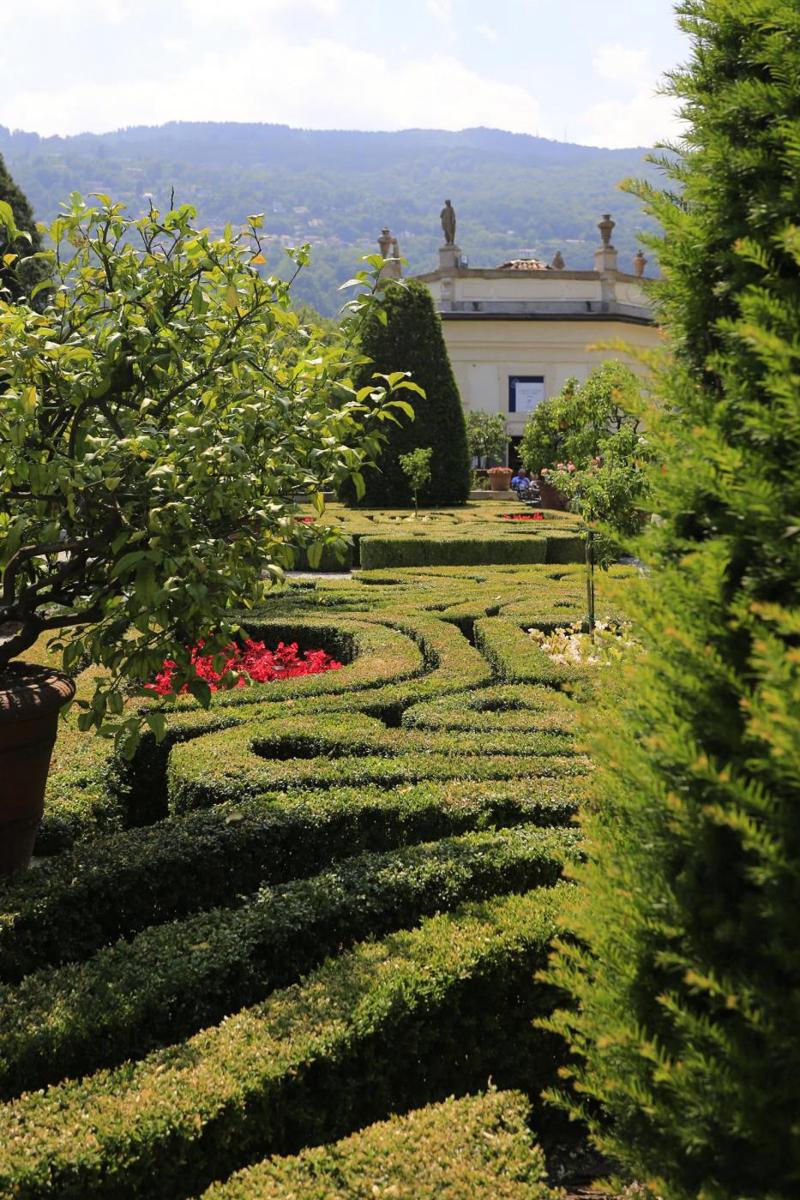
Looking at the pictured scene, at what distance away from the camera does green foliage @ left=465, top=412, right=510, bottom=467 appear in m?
37.8

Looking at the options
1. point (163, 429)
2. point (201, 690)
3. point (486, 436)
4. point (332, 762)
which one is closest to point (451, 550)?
point (332, 762)

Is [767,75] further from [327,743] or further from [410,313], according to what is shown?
[410,313]

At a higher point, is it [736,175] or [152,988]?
[736,175]

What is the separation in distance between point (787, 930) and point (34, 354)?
3.02 metres

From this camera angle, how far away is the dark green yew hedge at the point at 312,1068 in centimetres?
262

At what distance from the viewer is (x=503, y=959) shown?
3.38m

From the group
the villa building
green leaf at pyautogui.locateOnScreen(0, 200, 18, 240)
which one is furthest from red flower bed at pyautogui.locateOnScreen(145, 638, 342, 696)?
the villa building

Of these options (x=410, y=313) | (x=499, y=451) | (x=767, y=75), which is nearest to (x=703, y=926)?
(x=767, y=75)

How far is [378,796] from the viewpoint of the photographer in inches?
181

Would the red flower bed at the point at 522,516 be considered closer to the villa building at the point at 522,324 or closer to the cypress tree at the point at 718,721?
the cypress tree at the point at 718,721

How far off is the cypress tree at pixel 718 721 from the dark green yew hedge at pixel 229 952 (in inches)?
61.2

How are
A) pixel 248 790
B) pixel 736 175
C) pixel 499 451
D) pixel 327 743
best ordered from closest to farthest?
pixel 736 175 → pixel 248 790 → pixel 327 743 → pixel 499 451

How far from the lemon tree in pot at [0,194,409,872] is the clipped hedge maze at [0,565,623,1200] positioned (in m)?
0.73

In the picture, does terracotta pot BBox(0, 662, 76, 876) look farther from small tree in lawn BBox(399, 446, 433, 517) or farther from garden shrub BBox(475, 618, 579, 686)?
small tree in lawn BBox(399, 446, 433, 517)
